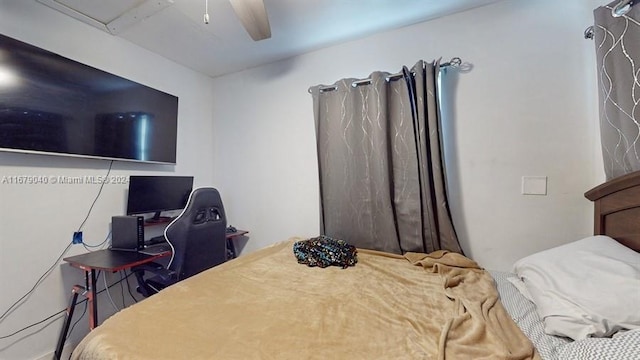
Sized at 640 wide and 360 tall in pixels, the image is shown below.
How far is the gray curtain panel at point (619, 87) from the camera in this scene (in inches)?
42.8

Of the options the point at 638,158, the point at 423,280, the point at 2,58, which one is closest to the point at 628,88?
the point at 638,158

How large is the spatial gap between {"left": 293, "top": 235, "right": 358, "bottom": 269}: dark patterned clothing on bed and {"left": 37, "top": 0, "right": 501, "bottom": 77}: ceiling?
5.49ft

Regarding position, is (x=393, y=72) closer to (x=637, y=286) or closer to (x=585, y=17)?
(x=585, y=17)

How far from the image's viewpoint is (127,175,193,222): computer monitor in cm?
203

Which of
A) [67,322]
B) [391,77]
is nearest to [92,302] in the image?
[67,322]

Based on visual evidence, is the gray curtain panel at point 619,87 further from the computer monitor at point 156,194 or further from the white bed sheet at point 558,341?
the computer monitor at point 156,194

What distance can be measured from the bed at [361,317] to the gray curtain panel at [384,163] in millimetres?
395

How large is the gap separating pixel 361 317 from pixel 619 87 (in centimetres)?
156

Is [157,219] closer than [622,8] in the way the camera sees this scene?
No

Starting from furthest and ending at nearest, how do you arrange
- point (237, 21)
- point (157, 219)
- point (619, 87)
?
point (157, 219), point (237, 21), point (619, 87)

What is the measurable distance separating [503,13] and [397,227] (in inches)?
64.8

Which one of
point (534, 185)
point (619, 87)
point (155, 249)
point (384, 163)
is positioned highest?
point (619, 87)

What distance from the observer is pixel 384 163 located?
Result: 6.28 feet

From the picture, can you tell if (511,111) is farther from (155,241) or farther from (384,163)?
(155,241)
